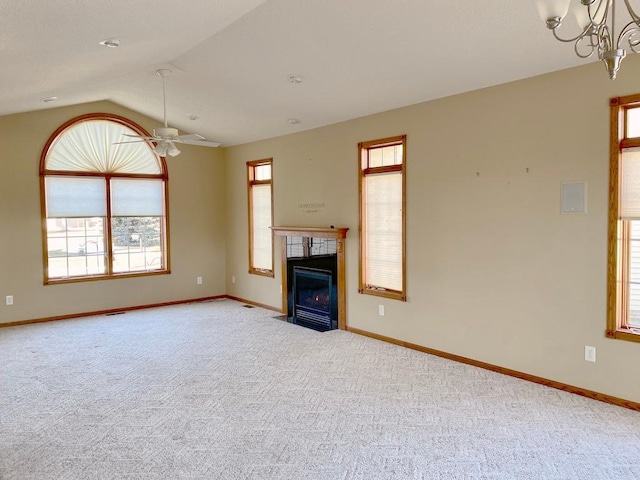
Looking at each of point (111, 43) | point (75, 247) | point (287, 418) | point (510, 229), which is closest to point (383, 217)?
point (510, 229)

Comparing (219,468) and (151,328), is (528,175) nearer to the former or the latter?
(219,468)

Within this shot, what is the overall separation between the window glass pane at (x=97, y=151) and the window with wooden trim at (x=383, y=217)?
3.80 meters

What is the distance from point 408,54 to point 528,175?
1.51 meters

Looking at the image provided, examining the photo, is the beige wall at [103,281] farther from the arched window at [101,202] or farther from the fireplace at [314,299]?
the fireplace at [314,299]

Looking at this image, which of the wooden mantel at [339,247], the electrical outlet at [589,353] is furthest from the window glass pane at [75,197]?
the electrical outlet at [589,353]

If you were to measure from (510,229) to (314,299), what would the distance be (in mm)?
3037

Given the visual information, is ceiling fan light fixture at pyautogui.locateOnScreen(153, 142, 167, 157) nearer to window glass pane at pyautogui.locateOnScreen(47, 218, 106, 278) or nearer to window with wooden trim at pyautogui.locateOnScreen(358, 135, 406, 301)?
window with wooden trim at pyautogui.locateOnScreen(358, 135, 406, 301)

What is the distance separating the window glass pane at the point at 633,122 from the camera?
3.62 meters

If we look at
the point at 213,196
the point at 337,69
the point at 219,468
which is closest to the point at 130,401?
the point at 219,468

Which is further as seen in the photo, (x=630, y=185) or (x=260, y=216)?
(x=260, y=216)

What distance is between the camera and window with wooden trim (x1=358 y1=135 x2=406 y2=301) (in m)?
5.45

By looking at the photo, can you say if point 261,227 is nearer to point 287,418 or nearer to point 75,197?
point 75,197

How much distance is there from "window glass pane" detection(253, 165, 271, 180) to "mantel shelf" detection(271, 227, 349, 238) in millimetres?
1017

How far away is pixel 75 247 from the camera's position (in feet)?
23.2
